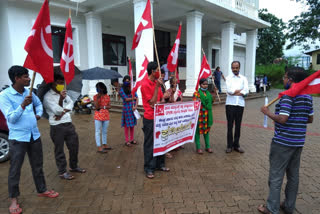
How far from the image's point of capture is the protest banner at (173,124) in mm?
3377

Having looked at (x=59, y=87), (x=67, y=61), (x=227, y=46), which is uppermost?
(x=227, y=46)

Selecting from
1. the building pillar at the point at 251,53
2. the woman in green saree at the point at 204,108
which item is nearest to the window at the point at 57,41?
the woman in green saree at the point at 204,108

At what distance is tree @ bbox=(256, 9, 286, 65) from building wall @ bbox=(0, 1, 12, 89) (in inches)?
1165

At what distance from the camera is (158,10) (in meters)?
10.9

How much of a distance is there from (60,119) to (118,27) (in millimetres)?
10795

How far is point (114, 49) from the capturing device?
12852 mm

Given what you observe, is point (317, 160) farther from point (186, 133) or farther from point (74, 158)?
point (74, 158)

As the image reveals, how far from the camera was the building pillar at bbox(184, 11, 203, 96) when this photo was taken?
35.0 feet

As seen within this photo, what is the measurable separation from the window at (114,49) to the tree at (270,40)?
24.0 m

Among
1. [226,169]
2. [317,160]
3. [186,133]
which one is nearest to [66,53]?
[186,133]

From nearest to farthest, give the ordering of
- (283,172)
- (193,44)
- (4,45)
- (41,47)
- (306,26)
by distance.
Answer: (283,172) → (41,47) → (4,45) → (193,44) → (306,26)

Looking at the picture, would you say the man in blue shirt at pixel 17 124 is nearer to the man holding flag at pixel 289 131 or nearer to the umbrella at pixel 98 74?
the umbrella at pixel 98 74

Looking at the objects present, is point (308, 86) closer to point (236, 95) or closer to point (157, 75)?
point (157, 75)

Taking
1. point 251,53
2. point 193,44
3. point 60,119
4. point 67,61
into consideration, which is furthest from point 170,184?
point 251,53
